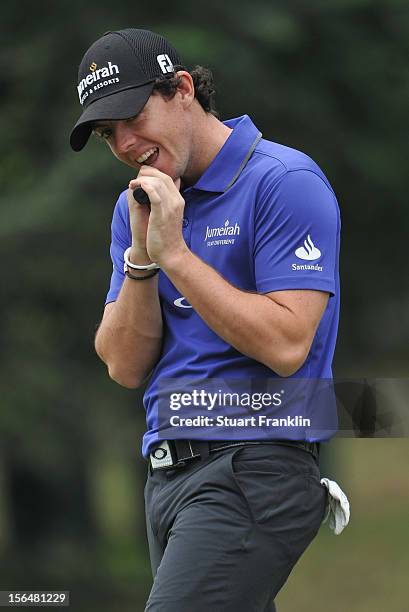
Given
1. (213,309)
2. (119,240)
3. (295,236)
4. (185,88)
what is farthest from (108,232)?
(213,309)

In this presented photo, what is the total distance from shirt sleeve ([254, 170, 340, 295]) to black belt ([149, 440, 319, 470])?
37cm

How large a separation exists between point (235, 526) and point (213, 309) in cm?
51

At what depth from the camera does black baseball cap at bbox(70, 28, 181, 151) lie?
3.18m

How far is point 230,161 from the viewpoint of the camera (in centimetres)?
329

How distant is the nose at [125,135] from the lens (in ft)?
10.5

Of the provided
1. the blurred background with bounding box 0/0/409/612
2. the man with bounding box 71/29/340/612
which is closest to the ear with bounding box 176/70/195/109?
the man with bounding box 71/29/340/612

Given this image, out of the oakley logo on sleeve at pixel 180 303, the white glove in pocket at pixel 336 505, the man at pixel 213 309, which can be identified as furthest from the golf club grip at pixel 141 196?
the white glove in pocket at pixel 336 505

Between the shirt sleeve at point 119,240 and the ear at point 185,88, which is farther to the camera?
the shirt sleeve at point 119,240

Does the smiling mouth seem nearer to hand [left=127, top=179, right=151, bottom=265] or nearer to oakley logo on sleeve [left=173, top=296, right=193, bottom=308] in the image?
hand [left=127, top=179, right=151, bottom=265]

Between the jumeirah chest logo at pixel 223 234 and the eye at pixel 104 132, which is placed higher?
the eye at pixel 104 132

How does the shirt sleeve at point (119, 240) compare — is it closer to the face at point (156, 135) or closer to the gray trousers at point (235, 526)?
the face at point (156, 135)

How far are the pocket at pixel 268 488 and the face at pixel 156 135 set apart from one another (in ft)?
2.44

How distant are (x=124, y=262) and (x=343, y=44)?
690cm

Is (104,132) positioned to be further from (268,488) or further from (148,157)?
(268,488)
